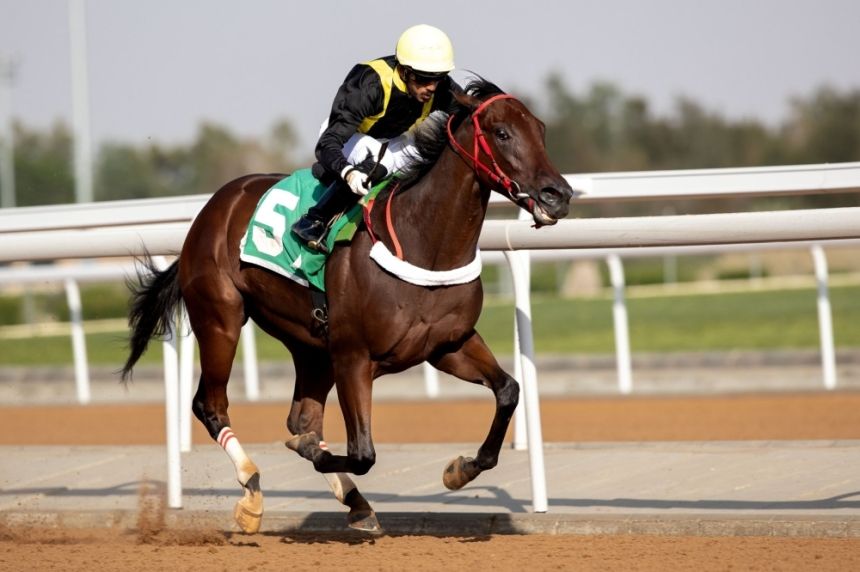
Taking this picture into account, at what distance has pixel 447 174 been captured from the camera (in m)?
5.04

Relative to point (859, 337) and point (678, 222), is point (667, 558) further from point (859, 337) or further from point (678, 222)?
point (859, 337)

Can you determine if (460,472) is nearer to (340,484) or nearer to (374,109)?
(340,484)

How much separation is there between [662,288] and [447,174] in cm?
2701

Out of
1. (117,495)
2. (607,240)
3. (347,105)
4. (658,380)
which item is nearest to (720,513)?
(607,240)

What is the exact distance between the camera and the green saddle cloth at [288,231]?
210 inches

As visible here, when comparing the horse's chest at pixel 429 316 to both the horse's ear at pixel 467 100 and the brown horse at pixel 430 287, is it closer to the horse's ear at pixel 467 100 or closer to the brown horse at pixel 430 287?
the brown horse at pixel 430 287

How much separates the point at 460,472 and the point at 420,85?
59.3 inches

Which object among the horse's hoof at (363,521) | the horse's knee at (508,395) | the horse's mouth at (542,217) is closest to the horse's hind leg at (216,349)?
the horse's hoof at (363,521)

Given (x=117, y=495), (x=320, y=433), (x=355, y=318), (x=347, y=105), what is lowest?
(x=117, y=495)

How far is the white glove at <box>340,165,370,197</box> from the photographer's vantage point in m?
5.04

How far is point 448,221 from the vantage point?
500 cm

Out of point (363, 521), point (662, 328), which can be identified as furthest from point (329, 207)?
point (662, 328)

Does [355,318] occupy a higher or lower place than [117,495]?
higher

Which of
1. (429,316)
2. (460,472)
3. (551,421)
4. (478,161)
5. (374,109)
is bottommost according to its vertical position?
(551,421)
